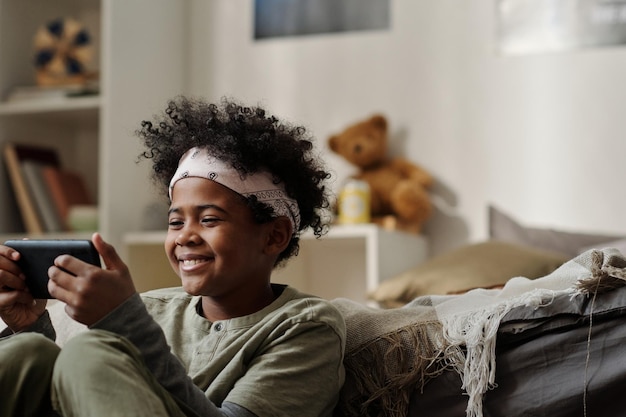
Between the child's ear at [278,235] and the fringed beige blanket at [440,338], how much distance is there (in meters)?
0.14

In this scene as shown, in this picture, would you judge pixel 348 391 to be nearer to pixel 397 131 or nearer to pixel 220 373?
pixel 220 373

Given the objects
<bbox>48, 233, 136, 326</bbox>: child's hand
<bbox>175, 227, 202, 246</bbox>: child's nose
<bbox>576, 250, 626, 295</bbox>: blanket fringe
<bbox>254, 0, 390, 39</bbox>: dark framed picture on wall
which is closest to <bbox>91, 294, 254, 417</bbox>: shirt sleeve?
<bbox>48, 233, 136, 326</bbox>: child's hand

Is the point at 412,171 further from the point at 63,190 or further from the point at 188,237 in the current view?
the point at 188,237

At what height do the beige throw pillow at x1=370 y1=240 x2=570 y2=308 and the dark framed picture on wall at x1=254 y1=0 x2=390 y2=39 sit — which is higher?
the dark framed picture on wall at x1=254 y1=0 x2=390 y2=39

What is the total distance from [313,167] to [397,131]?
1520 millimetres

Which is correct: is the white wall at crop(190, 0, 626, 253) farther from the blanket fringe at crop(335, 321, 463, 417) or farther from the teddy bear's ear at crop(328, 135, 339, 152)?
the blanket fringe at crop(335, 321, 463, 417)

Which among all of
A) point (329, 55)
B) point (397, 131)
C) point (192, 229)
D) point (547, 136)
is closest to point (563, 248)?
point (547, 136)

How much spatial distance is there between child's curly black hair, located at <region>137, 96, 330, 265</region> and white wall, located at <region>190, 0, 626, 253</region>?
141 centimetres

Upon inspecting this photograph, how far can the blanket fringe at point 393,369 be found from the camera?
117 centimetres

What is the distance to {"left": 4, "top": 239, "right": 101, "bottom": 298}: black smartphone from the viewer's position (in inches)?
40.7

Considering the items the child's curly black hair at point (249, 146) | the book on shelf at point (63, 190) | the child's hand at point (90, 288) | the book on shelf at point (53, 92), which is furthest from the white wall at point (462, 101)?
the child's hand at point (90, 288)

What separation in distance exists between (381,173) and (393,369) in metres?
1.56

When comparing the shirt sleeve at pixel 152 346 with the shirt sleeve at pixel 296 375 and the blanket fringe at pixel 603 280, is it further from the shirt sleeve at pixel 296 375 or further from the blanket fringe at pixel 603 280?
the blanket fringe at pixel 603 280

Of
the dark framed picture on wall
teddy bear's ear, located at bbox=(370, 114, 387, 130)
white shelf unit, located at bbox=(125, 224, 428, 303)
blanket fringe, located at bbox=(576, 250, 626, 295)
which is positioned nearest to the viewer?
blanket fringe, located at bbox=(576, 250, 626, 295)
